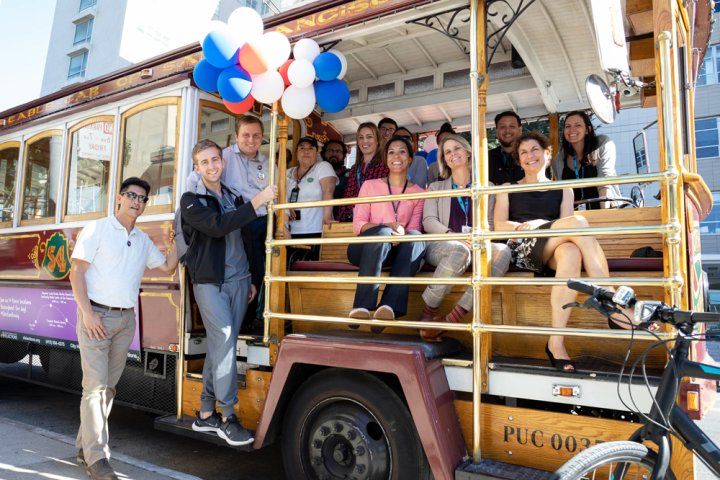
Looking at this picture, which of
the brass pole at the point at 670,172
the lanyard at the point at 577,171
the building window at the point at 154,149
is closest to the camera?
the brass pole at the point at 670,172

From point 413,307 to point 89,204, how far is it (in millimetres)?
3071

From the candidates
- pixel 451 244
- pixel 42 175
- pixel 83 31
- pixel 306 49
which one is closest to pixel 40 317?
pixel 42 175

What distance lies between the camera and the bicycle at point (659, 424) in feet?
5.83

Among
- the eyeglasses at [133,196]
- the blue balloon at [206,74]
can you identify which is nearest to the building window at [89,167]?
the eyeglasses at [133,196]

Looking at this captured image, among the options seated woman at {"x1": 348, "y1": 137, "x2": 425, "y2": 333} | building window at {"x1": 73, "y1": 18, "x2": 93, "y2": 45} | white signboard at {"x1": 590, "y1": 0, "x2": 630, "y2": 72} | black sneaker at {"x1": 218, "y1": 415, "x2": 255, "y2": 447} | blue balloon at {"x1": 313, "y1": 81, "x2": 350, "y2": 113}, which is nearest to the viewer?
white signboard at {"x1": 590, "y1": 0, "x2": 630, "y2": 72}

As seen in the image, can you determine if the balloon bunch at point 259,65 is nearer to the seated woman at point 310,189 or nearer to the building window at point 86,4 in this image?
the seated woman at point 310,189

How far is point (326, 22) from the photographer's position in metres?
3.24

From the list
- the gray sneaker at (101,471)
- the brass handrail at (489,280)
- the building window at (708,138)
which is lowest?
the gray sneaker at (101,471)

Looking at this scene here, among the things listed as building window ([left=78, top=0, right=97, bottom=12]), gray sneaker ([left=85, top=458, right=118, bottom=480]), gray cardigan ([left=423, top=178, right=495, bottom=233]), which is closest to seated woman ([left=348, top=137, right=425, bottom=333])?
gray cardigan ([left=423, top=178, right=495, bottom=233])

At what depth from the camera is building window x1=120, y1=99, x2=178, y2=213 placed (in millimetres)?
3941

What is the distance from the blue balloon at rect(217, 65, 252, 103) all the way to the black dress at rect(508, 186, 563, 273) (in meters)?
1.80

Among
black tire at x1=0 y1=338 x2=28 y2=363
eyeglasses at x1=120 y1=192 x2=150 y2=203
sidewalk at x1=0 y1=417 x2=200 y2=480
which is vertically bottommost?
sidewalk at x1=0 y1=417 x2=200 y2=480

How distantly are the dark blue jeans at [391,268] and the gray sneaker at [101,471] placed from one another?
1.79m

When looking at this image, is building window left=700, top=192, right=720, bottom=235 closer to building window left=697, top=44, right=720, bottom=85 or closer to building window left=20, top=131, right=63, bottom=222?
building window left=697, top=44, right=720, bottom=85
